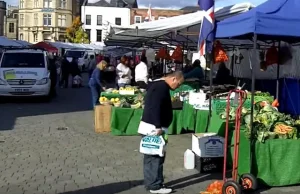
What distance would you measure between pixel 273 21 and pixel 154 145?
2.48 m

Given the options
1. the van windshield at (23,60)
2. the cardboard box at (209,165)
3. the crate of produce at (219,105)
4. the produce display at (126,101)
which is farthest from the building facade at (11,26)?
the cardboard box at (209,165)

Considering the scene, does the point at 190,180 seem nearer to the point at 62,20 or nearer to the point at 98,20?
the point at 98,20

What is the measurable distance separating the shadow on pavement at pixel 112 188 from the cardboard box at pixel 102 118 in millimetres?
4971

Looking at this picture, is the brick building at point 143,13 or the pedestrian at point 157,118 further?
the brick building at point 143,13

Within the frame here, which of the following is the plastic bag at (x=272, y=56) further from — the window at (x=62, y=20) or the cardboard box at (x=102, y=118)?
the window at (x=62, y=20)

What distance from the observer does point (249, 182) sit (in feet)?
25.0


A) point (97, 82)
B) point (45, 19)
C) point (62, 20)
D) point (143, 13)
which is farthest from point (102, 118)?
point (62, 20)

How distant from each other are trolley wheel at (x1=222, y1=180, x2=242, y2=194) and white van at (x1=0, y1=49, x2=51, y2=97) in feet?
47.2

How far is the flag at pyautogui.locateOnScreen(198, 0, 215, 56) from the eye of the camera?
966cm

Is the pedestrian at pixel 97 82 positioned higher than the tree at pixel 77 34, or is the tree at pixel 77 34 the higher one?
the tree at pixel 77 34

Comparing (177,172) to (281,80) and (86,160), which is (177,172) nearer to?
(86,160)

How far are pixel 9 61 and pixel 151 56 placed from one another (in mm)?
18366

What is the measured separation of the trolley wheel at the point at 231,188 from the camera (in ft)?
23.3

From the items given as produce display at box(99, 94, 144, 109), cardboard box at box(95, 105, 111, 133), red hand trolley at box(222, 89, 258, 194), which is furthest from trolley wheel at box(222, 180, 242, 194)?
cardboard box at box(95, 105, 111, 133)
